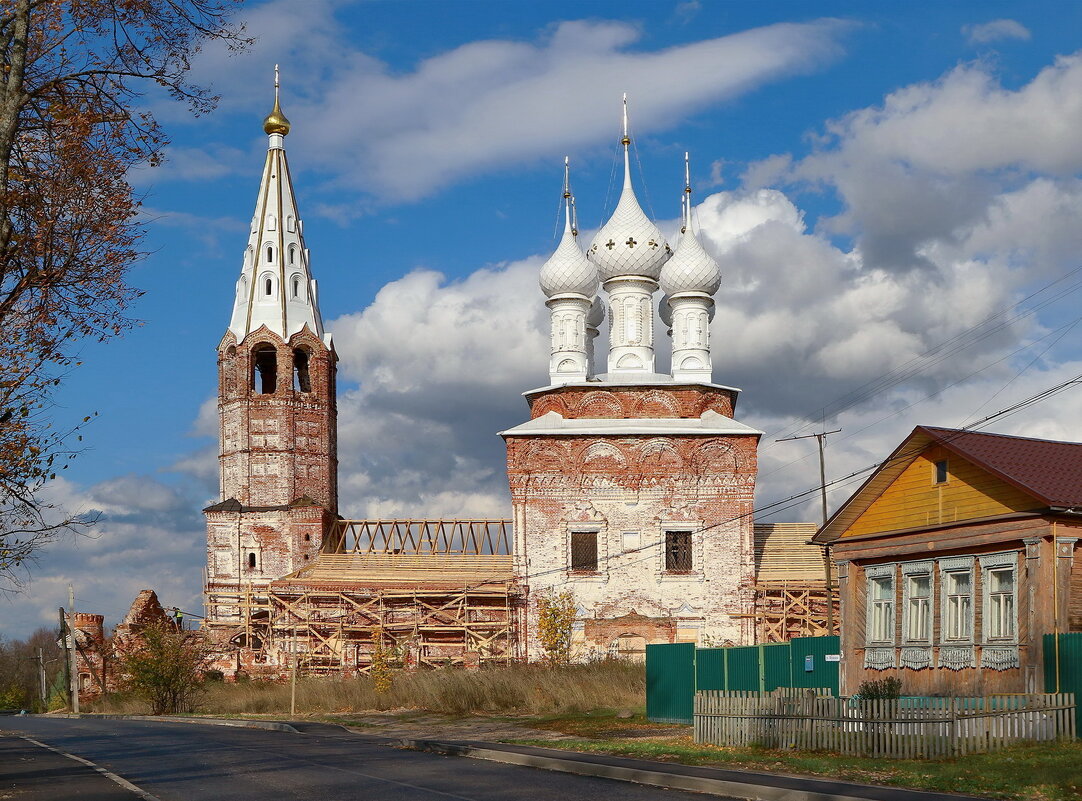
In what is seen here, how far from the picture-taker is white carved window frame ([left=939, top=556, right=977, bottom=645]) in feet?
68.4

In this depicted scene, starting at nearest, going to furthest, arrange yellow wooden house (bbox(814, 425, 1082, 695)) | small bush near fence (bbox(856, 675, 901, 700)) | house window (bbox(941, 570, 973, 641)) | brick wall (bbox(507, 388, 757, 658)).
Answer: yellow wooden house (bbox(814, 425, 1082, 695)) → small bush near fence (bbox(856, 675, 901, 700)) → house window (bbox(941, 570, 973, 641)) → brick wall (bbox(507, 388, 757, 658))

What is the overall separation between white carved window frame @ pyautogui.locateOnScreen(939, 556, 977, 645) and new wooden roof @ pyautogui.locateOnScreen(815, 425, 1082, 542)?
1.70 m

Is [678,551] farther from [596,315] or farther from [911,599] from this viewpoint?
[911,599]

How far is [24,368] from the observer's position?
13.4 m

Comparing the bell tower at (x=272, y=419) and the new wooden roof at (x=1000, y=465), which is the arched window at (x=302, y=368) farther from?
the new wooden roof at (x=1000, y=465)

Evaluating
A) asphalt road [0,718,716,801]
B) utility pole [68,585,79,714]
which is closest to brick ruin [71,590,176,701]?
utility pole [68,585,79,714]

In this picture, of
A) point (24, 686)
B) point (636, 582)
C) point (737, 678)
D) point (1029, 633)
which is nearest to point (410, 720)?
point (737, 678)

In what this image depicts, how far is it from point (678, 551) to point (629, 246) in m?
11.0

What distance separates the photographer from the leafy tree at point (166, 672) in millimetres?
40188

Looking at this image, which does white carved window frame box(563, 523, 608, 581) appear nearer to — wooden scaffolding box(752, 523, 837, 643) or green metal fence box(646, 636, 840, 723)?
wooden scaffolding box(752, 523, 837, 643)

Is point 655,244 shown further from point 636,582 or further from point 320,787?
point 320,787

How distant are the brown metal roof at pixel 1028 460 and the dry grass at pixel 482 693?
11.7 m

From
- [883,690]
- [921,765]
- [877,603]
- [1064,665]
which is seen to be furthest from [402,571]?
[921,765]

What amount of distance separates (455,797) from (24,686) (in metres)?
87.8
